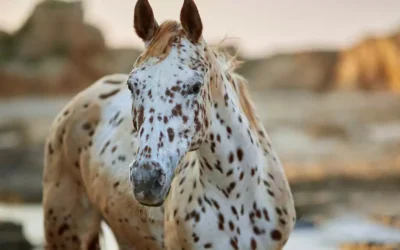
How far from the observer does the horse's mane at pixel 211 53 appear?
1.53 meters

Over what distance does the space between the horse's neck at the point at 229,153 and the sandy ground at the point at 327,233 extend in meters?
1.82

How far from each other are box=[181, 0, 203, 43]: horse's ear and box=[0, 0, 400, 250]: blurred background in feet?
7.83

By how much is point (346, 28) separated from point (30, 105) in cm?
204

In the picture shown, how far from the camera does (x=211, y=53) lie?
5.32ft

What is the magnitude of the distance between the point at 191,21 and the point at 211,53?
0.11 m

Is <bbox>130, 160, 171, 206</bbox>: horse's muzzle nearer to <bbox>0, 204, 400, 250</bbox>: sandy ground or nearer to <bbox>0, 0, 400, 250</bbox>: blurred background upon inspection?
<bbox>0, 204, 400, 250</bbox>: sandy ground

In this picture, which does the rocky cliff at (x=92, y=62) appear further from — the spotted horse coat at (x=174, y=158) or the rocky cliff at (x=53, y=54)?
the spotted horse coat at (x=174, y=158)

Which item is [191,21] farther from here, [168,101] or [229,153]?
[229,153]

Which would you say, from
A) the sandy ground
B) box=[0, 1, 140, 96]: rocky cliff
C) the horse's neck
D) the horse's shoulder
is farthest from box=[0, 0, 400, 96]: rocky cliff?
the horse's neck

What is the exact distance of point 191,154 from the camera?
5.96ft

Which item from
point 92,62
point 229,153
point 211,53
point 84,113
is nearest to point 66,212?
point 84,113

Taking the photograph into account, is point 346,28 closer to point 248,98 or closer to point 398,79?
point 398,79

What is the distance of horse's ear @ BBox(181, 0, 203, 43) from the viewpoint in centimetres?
153

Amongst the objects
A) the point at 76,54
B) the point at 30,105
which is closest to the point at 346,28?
the point at 76,54
